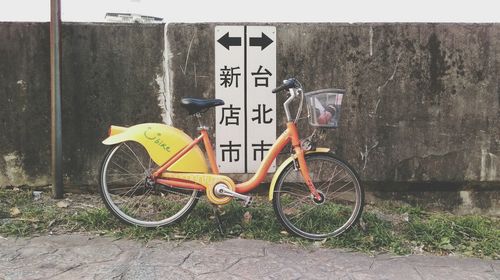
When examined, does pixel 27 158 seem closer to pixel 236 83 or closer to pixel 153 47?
pixel 153 47

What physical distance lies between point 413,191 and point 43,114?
4.09 m

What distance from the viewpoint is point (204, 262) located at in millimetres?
3953

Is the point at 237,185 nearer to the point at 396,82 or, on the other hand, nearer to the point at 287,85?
the point at 287,85

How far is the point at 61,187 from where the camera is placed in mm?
5309

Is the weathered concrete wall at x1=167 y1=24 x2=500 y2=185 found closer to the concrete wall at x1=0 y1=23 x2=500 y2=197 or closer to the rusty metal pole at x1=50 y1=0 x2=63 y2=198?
the concrete wall at x1=0 y1=23 x2=500 y2=197

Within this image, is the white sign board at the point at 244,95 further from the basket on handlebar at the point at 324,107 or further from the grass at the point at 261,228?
the basket on handlebar at the point at 324,107

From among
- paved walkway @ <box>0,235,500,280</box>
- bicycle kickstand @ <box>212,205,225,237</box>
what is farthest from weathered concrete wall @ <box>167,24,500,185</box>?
paved walkway @ <box>0,235,500,280</box>

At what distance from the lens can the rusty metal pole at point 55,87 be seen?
5059 mm

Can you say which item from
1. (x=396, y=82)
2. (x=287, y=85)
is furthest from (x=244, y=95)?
(x=396, y=82)

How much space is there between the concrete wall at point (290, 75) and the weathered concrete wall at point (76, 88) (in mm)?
11

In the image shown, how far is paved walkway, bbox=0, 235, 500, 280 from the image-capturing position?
3.75 meters

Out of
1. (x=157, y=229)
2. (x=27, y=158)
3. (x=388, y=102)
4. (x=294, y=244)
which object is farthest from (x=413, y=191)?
(x=27, y=158)

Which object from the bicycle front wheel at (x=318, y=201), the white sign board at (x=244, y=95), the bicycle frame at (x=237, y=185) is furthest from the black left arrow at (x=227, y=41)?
the bicycle front wheel at (x=318, y=201)

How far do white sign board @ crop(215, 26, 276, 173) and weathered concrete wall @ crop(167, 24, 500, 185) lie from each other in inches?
4.9
